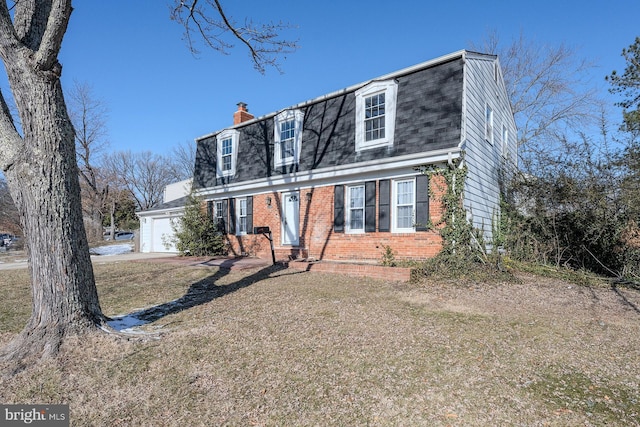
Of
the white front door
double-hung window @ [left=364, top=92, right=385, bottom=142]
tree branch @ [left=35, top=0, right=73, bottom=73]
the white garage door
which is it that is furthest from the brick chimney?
tree branch @ [left=35, top=0, right=73, bottom=73]

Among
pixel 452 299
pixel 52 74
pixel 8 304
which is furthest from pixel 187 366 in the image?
pixel 8 304

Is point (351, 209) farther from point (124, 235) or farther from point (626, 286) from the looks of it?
point (124, 235)

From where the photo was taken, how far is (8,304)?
664 cm

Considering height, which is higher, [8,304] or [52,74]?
[52,74]

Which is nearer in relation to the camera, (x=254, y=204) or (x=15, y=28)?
(x=15, y=28)

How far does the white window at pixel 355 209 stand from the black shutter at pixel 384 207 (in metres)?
0.64

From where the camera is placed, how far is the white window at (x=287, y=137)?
12555 mm

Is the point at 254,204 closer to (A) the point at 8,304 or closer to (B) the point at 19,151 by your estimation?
(A) the point at 8,304

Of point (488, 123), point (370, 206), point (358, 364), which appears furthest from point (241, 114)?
point (358, 364)

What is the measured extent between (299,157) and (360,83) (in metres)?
3.18

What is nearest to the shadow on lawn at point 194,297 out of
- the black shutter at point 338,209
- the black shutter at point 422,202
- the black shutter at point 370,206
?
the black shutter at point 338,209

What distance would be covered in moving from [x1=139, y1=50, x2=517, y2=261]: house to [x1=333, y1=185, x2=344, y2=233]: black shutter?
0.10ft

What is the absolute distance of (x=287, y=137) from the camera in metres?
13.0

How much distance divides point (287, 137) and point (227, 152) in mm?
3517
